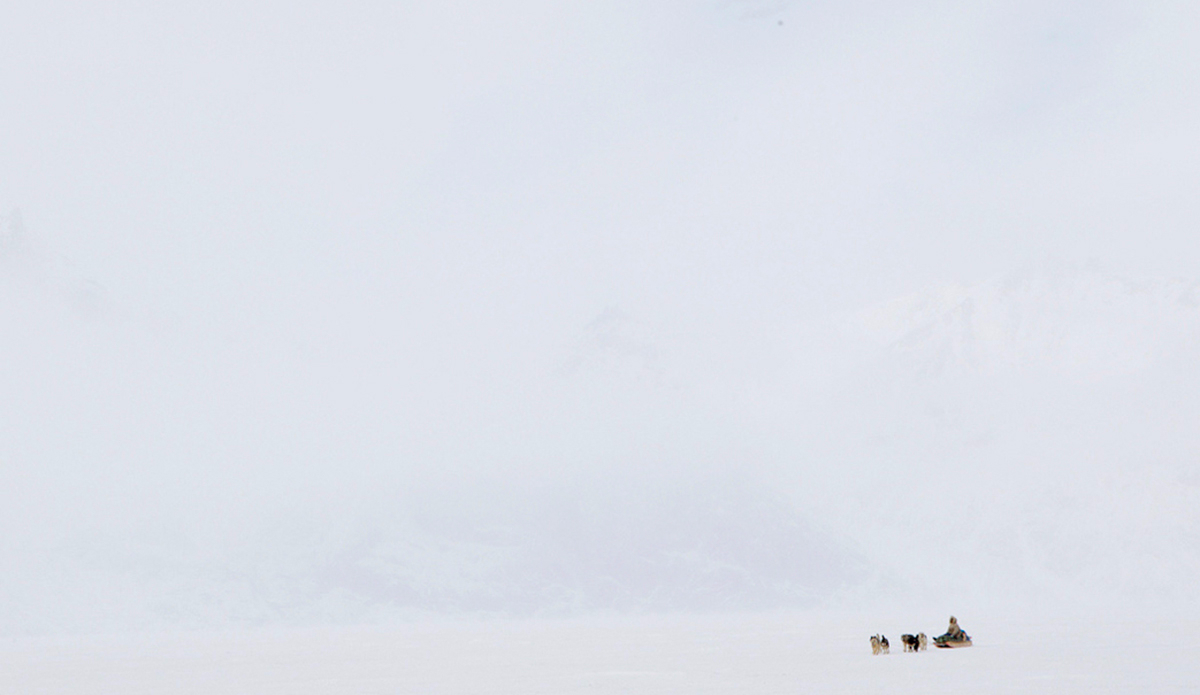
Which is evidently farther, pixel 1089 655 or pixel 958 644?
pixel 958 644

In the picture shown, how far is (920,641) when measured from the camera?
140 ft

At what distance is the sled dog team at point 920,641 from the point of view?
40.5 metres

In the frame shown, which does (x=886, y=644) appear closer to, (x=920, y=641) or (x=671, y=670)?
(x=920, y=641)

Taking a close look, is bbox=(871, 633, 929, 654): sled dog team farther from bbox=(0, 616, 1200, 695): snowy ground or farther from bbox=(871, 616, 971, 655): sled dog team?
bbox=(0, 616, 1200, 695): snowy ground

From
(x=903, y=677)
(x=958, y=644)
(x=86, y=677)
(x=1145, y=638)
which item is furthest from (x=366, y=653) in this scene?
(x=1145, y=638)

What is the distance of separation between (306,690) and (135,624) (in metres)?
184

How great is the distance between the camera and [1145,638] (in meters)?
49.2

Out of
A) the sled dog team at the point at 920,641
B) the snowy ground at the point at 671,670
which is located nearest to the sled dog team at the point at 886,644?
the sled dog team at the point at 920,641

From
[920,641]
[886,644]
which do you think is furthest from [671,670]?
[920,641]

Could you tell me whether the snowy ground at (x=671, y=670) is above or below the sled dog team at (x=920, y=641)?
below

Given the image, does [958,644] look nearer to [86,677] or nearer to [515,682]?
[515,682]

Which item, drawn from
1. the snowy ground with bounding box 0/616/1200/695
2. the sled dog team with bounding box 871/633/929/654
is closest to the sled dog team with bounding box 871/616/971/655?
the sled dog team with bounding box 871/633/929/654

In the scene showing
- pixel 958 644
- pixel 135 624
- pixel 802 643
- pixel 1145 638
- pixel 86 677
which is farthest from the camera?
pixel 135 624

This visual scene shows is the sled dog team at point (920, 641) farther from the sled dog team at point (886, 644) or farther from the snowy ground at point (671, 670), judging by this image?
the snowy ground at point (671, 670)
